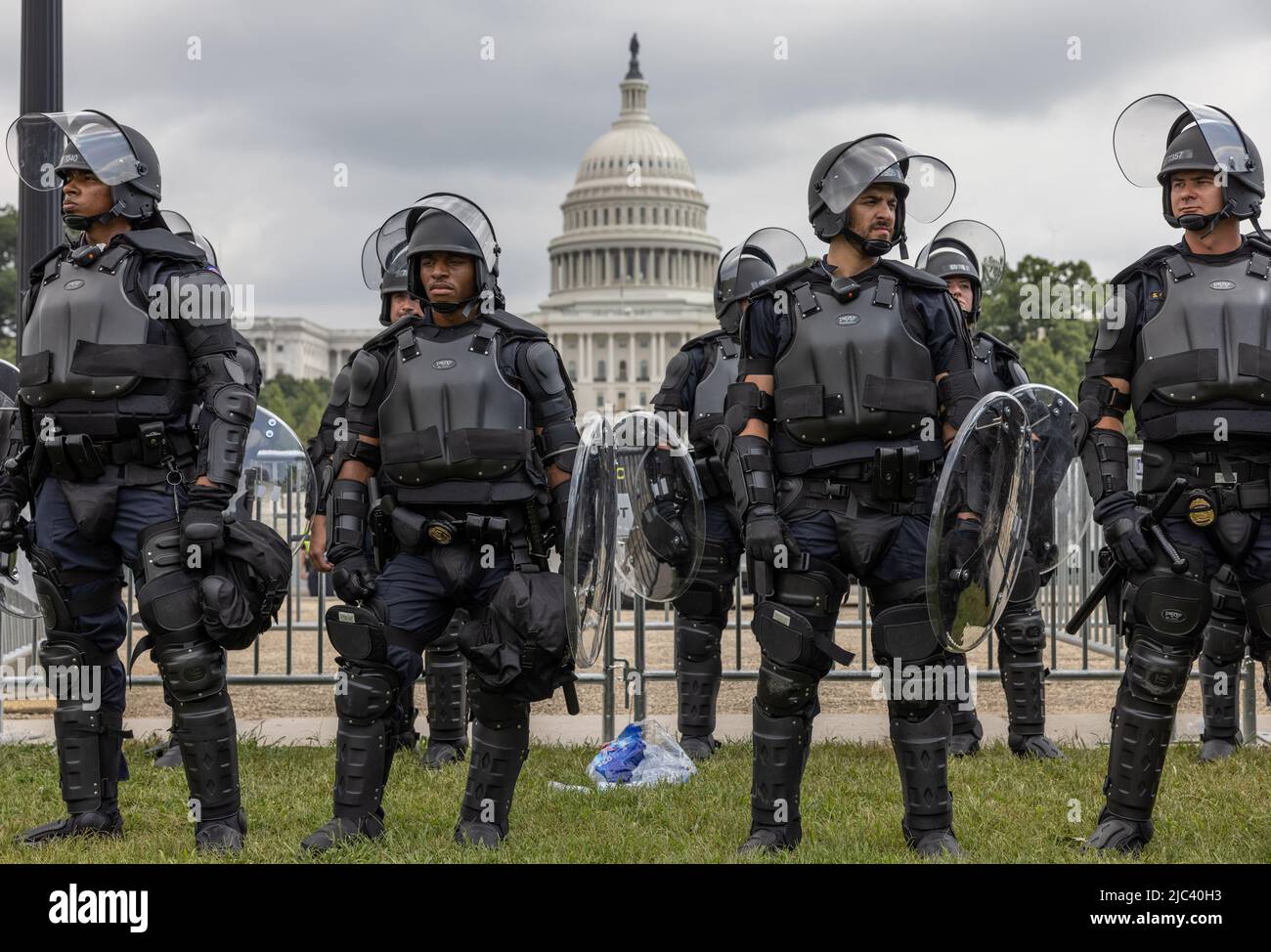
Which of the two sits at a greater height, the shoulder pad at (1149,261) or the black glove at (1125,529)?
the shoulder pad at (1149,261)

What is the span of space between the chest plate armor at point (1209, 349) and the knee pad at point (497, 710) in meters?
2.36

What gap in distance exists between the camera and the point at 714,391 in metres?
7.55

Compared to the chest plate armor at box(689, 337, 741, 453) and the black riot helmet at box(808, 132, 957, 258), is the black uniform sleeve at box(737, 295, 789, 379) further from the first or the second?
the chest plate armor at box(689, 337, 741, 453)

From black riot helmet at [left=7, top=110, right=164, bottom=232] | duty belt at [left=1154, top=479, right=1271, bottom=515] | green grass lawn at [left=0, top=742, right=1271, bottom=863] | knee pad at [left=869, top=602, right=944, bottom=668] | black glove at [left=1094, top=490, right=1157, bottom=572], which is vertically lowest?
green grass lawn at [left=0, top=742, right=1271, bottom=863]

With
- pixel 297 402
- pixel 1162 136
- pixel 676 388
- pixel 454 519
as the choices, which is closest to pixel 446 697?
pixel 676 388

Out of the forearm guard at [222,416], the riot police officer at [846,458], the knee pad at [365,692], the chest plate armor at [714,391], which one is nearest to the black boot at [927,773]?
the riot police officer at [846,458]

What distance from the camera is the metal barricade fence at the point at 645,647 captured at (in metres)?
7.55

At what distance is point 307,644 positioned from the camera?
1253 centimetres

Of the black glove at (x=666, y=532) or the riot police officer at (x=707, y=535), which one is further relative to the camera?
the riot police officer at (x=707, y=535)

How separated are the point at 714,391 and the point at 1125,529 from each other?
9.37 ft

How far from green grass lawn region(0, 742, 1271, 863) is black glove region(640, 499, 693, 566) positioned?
38.7 inches

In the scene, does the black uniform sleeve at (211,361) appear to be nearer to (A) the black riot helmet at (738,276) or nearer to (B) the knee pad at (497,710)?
(B) the knee pad at (497,710)

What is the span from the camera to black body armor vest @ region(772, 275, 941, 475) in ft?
16.4

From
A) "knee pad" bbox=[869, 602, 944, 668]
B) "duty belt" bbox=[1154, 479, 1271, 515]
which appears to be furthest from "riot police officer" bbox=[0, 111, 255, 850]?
"duty belt" bbox=[1154, 479, 1271, 515]
